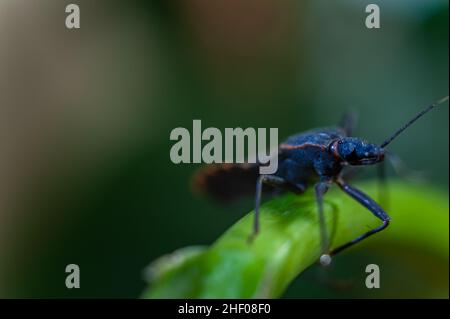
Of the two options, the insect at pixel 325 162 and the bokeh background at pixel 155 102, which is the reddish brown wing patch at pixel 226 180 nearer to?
the insect at pixel 325 162

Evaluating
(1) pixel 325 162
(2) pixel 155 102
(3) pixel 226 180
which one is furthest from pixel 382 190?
(2) pixel 155 102

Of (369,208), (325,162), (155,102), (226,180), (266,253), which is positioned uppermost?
(155,102)

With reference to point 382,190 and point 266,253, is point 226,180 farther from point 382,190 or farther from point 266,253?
point 266,253

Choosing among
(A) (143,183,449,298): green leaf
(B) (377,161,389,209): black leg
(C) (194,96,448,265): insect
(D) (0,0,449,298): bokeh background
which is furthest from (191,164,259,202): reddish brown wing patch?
(A) (143,183,449,298): green leaf

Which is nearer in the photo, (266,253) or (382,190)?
(266,253)

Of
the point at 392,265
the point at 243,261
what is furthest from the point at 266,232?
the point at 392,265

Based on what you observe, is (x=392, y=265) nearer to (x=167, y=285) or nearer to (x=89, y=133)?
(x=167, y=285)
